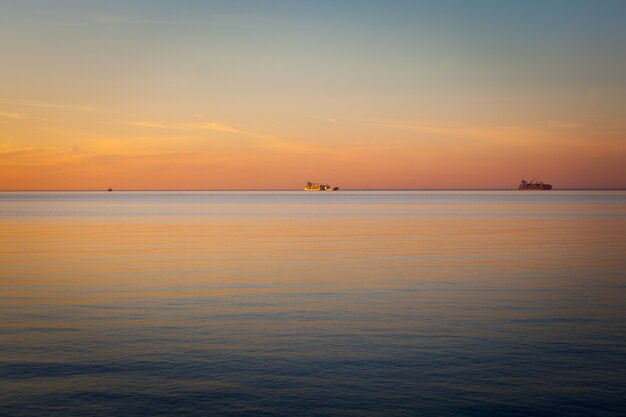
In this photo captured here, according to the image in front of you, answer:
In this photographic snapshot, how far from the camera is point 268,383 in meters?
15.1

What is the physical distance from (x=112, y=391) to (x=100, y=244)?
38.8 metres

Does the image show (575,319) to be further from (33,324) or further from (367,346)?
(33,324)

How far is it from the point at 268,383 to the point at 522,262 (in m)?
27.0

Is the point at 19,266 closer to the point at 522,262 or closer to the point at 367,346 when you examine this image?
the point at 367,346

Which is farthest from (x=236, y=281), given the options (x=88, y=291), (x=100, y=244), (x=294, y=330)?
(x=100, y=244)

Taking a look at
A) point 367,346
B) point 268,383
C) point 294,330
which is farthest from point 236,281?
point 268,383

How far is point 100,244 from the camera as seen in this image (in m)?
51.3

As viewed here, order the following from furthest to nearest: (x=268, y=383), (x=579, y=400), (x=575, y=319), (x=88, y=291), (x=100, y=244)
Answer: (x=100, y=244), (x=88, y=291), (x=575, y=319), (x=268, y=383), (x=579, y=400)

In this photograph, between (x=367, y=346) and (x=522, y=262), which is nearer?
(x=367, y=346)

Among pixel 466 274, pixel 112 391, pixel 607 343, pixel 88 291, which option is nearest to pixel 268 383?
pixel 112 391

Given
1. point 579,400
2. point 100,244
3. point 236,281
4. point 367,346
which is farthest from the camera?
point 100,244

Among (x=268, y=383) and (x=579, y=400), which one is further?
(x=268, y=383)

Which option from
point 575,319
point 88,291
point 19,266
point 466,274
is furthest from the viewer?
point 19,266

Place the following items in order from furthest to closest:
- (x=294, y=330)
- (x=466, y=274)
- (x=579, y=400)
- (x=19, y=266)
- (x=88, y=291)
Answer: (x=19, y=266), (x=466, y=274), (x=88, y=291), (x=294, y=330), (x=579, y=400)
